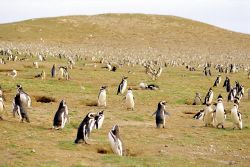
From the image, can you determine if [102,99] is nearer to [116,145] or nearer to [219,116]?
[219,116]

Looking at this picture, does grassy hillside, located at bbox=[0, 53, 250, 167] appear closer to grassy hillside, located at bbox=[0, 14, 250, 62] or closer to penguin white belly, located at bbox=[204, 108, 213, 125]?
penguin white belly, located at bbox=[204, 108, 213, 125]

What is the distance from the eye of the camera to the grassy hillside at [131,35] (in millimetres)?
61562

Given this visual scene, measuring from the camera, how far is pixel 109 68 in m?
31.5

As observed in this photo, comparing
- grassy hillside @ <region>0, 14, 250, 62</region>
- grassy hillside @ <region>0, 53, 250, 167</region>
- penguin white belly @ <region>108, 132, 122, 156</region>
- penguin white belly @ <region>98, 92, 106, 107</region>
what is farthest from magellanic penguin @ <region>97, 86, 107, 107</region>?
grassy hillside @ <region>0, 14, 250, 62</region>

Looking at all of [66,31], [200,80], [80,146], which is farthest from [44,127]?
[66,31]

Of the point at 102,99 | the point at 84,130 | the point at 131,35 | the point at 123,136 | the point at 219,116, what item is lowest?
the point at 123,136

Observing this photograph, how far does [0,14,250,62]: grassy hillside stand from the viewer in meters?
61.6

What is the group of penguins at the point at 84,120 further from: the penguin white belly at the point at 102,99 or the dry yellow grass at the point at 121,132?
the penguin white belly at the point at 102,99

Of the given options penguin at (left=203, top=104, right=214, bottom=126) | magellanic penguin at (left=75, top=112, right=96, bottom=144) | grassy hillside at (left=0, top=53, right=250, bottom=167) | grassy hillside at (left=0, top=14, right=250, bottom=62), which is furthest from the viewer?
grassy hillside at (left=0, top=14, right=250, bottom=62)

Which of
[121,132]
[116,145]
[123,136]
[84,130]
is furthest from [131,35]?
[116,145]

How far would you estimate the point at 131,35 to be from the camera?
229 ft

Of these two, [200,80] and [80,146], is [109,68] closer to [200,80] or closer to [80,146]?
[200,80]

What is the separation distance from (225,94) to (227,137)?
1003cm

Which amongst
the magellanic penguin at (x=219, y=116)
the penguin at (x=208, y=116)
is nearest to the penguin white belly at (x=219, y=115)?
the magellanic penguin at (x=219, y=116)
